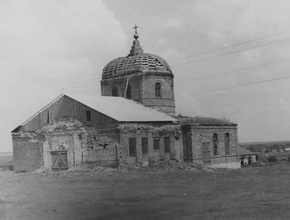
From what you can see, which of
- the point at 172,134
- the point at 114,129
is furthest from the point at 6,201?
the point at 172,134

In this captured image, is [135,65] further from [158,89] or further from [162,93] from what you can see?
[162,93]

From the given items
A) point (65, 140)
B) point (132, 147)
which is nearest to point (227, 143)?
point (132, 147)

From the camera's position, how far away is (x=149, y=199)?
16422 mm

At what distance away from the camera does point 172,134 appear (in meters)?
32.6

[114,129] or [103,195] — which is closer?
[103,195]

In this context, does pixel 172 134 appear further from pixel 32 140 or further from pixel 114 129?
pixel 32 140

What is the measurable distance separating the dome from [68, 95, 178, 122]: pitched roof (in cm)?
395

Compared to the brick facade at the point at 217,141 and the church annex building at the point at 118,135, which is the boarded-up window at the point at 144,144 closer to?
the church annex building at the point at 118,135

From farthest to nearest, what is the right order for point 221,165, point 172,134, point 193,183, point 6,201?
1. point 221,165
2. point 172,134
3. point 193,183
4. point 6,201

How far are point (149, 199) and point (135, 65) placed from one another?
24850 millimetres

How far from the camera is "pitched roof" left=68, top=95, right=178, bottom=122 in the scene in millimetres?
30359

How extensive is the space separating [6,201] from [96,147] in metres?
13.4

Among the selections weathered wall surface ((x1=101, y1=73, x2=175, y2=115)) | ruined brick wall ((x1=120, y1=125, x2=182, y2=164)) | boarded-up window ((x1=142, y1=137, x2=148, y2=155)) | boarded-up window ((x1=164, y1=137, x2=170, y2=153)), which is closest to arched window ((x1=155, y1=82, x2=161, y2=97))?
weathered wall surface ((x1=101, y1=73, x2=175, y2=115))

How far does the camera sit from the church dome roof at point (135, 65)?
3978 cm
